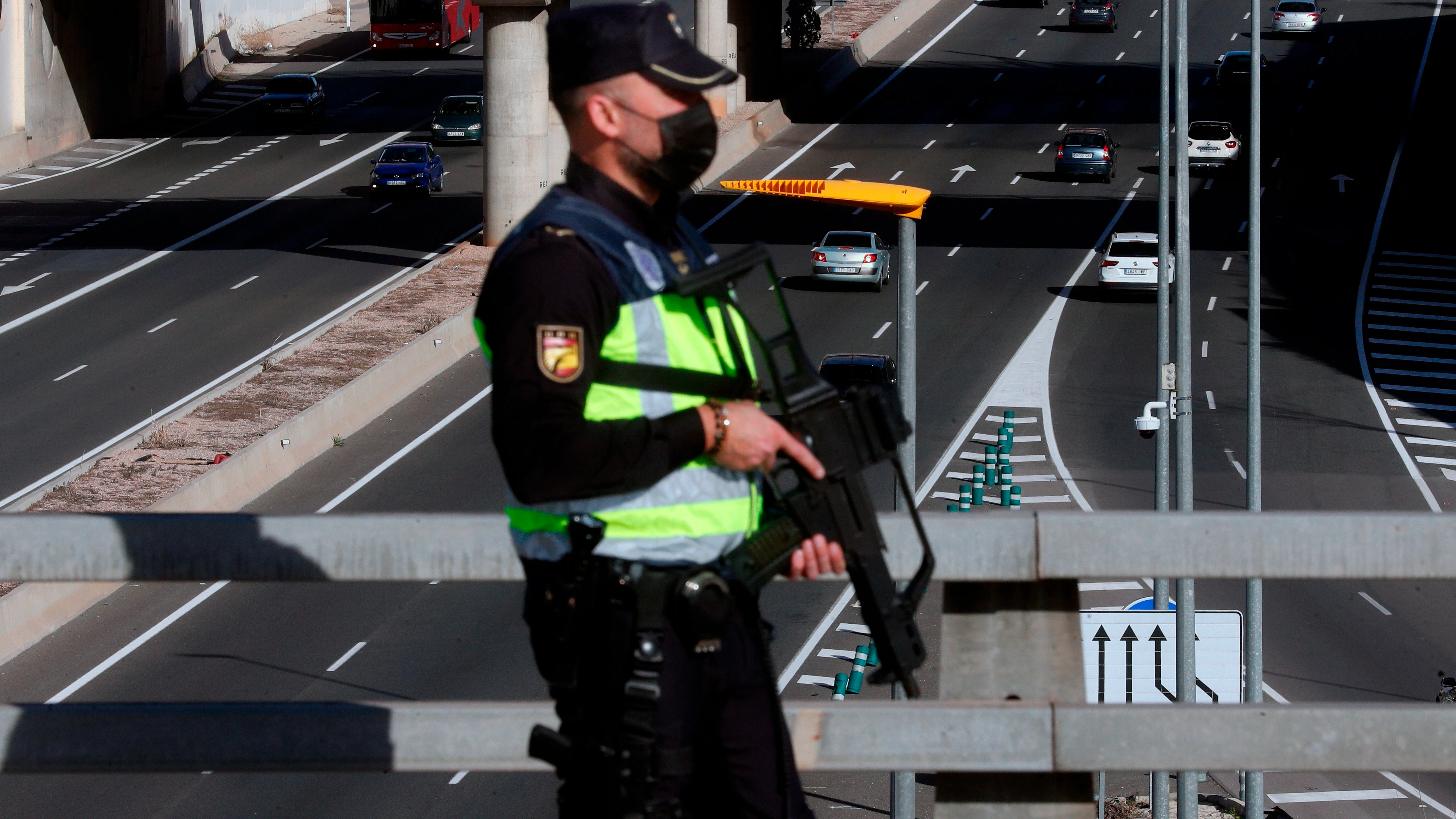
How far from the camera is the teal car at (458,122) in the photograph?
6003 centimetres

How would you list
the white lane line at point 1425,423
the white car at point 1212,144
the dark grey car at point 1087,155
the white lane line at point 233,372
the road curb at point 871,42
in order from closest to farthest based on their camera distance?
the white lane line at point 233,372, the white lane line at point 1425,423, the dark grey car at point 1087,155, the white car at point 1212,144, the road curb at point 871,42

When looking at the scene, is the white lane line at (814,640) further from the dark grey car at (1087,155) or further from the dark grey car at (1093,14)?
the dark grey car at (1093,14)

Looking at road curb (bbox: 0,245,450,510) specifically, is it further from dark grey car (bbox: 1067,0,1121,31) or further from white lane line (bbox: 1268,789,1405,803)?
dark grey car (bbox: 1067,0,1121,31)

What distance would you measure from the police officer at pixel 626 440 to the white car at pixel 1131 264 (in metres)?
38.8

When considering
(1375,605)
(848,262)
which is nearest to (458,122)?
(848,262)

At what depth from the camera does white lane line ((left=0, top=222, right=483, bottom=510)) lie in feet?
89.4

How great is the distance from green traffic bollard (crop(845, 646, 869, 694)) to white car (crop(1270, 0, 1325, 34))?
6029cm

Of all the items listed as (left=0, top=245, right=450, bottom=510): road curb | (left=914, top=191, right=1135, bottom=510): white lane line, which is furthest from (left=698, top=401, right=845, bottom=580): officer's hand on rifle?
(left=914, top=191, right=1135, bottom=510): white lane line

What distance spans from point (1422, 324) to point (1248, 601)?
22864 millimetres

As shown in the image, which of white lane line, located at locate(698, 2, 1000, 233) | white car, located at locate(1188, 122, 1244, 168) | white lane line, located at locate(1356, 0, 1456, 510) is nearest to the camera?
white lane line, located at locate(1356, 0, 1456, 510)

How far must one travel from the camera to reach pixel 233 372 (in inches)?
1351

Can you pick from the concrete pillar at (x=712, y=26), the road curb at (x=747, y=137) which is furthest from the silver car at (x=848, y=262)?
the concrete pillar at (x=712, y=26)

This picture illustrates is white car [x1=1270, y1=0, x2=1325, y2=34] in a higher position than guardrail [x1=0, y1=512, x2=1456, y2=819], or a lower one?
lower

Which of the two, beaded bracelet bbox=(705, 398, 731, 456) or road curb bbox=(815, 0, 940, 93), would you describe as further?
road curb bbox=(815, 0, 940, 93)
